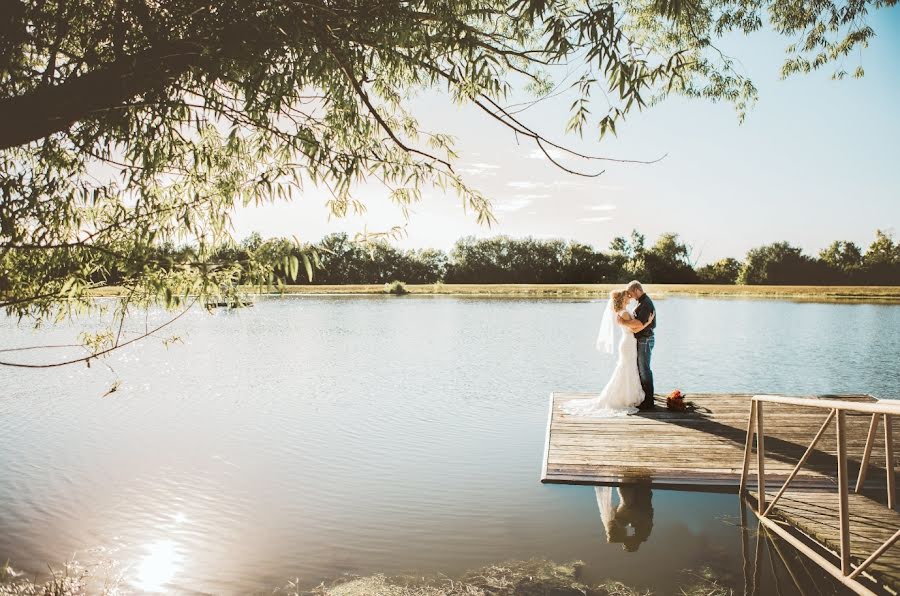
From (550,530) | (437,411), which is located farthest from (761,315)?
(550,530)

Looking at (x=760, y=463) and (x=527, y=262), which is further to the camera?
(x=527, y=262)

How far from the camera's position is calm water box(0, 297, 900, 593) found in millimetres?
5957

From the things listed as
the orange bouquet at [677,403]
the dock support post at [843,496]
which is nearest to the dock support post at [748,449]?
the dock support post at [843,496]

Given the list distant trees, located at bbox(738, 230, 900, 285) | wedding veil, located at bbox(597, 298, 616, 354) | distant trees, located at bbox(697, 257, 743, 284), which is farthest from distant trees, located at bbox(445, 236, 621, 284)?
wedding veil, located at bbox(597, 298, 616, 354)

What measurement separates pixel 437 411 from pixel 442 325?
61.9 ft

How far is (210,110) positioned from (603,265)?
87761 mm

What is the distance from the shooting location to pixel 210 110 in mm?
4305

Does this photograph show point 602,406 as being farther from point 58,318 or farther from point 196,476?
point 58,318

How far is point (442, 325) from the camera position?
103 feet

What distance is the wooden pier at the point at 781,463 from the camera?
13.6 ft

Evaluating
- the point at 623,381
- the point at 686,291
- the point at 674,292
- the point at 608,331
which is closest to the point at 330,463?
the point at 623,381

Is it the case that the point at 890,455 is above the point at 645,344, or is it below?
below

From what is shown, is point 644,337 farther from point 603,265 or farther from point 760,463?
point 603,265

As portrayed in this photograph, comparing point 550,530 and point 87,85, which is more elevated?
point 87,85
